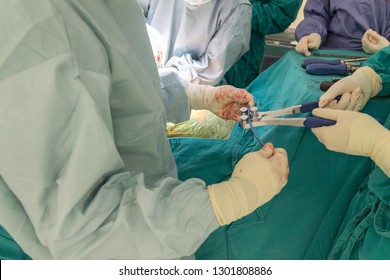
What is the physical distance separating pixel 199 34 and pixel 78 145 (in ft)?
4.22

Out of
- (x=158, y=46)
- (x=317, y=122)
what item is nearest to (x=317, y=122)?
(x=317, y=122)

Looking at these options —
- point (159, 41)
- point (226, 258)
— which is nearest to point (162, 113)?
point (226, 258)

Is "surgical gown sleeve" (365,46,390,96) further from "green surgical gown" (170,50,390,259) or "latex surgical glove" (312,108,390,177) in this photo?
"latex surgical glove" (312,108,390,177)

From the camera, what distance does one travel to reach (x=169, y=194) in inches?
31.0

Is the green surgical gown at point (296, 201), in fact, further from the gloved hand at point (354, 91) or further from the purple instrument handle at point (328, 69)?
the purple instrument handle at point (328, 69)

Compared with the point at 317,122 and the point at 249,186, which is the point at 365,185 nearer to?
the point at 317,122

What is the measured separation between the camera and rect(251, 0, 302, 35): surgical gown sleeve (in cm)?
205

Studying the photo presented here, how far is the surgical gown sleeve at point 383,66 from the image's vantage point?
3.82 ft

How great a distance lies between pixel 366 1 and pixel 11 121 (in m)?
1.81

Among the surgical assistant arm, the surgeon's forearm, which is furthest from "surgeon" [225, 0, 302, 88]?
the surgeon's forearm

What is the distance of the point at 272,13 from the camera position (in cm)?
206

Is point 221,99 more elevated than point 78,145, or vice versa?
point 78,145

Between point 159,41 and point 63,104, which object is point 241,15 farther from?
point 63,104

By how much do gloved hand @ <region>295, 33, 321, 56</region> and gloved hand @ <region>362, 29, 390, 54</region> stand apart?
21 cm
